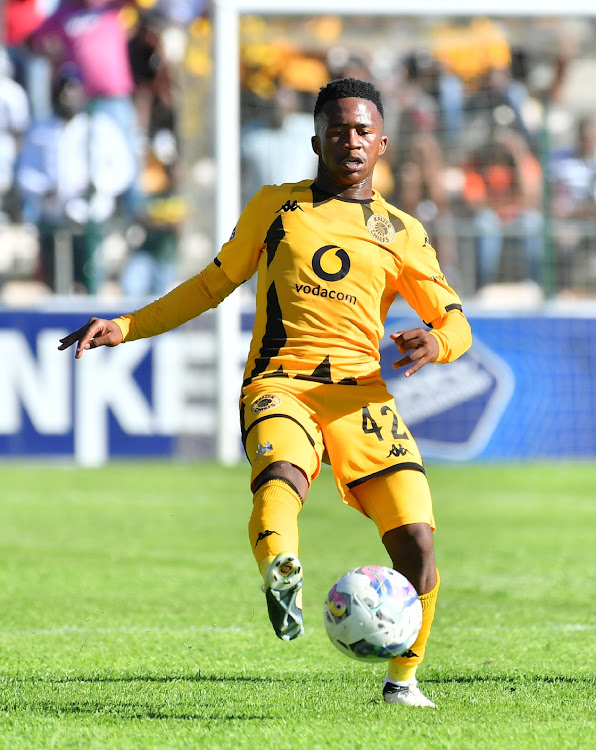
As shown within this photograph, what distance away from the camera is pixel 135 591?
717 centimetres

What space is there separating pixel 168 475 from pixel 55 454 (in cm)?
138

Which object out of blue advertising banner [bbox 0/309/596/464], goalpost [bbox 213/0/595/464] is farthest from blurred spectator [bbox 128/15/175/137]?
blue advertising banner [bbox 0/309/596/464]

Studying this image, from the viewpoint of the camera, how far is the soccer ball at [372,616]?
13.1ft

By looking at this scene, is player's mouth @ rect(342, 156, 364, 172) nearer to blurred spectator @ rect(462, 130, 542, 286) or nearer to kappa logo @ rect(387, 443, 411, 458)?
kappa logo @ rect(387, 443, 411, 458)

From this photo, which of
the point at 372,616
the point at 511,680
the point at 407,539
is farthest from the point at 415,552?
the point at 511,680

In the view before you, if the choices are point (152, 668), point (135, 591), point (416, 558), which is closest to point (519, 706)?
point (416, 558)

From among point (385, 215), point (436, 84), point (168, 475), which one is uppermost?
point (436, 84)

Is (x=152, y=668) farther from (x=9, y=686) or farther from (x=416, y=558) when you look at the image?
(x=416, y=558)

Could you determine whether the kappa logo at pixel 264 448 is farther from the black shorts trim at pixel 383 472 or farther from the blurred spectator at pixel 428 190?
the blurred spectator at pixel 428 190

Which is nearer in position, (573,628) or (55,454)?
(573,628)

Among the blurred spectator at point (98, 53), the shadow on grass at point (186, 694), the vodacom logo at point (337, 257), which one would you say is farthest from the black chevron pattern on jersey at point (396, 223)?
the blurred spectator at point (98, 53)

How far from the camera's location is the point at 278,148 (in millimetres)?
14781

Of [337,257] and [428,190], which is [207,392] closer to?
[428,190]

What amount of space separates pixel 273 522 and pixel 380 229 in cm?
118
